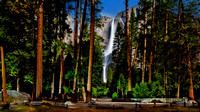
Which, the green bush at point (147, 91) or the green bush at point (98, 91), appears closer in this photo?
the green bush at point (147, 91)

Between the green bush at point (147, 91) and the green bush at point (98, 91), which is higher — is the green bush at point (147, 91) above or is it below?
above

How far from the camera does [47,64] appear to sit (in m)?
21.8

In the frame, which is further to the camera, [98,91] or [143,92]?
[98,91]

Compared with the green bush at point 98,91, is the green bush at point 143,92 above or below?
above

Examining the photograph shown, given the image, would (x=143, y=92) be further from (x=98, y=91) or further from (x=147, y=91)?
(x=98, y=91)

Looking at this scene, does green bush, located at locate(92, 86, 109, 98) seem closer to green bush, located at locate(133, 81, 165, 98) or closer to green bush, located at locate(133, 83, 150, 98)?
green bush, located at locate(133, 81, 165, 98)

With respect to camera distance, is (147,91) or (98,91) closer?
(147,91)

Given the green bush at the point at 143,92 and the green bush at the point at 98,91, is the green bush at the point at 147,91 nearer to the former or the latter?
the green bush at the point at 143,92

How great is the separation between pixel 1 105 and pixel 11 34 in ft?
35.1

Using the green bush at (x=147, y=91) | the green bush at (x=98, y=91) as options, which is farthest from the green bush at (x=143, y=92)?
the green bush at (x=98, y=91)

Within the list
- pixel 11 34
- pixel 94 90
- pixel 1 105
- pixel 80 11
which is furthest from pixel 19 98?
pixel 94 90

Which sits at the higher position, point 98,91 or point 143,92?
point 143,92

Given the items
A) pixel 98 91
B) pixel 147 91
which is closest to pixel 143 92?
pixel 147 91

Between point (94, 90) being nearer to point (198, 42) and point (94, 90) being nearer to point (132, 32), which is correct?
point (132, 32)
